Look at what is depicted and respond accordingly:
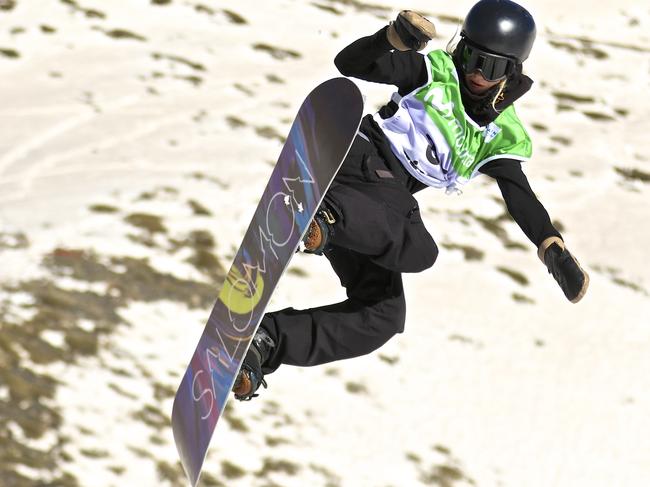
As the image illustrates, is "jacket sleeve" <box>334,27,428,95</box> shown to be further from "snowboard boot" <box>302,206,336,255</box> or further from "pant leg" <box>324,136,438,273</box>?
"snowboard boot" <box>302,206,336,255</box>

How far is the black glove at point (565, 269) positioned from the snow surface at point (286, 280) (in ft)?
13.0

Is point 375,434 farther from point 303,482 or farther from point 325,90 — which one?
point 325,90

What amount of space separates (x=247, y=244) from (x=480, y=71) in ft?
4.06

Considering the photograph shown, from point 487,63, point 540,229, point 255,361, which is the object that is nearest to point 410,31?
point 487,63

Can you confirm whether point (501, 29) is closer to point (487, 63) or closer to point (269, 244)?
point (487, 63)

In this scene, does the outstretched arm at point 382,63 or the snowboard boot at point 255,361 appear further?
the snowboard boot at point 255,361

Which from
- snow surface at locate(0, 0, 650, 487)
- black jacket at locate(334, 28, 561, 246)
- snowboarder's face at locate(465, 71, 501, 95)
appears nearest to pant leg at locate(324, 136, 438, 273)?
black jacket at locate(334, 28, 561, 246)

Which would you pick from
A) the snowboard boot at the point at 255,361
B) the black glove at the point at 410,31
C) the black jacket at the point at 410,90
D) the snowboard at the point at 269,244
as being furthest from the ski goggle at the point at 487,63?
the snowboard boot at the point at 255,361

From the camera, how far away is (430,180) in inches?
175

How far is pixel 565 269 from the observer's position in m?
4.03

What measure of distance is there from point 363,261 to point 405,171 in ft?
1.37

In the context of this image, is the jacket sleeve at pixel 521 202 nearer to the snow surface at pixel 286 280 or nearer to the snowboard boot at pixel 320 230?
the snowboard boot at pixel 320 230

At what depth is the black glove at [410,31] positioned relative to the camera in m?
3.90

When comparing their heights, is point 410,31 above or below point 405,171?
above
